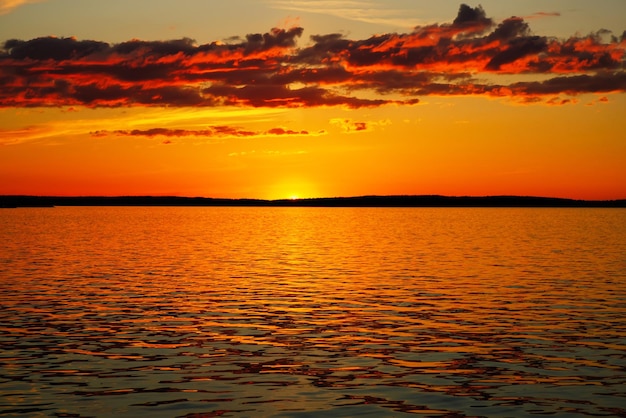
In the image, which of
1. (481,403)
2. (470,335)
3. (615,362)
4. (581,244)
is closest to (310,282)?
(470,335)

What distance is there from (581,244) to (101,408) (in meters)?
85.1

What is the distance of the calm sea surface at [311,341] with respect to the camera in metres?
23.2

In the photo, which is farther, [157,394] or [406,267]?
[406,267]

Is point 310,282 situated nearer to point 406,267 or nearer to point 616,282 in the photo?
point 406,267

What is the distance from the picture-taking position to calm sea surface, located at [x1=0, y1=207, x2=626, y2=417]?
914 inches

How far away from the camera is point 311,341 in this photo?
106ft

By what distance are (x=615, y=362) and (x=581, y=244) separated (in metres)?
74.1

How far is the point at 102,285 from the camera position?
5200 centimetres

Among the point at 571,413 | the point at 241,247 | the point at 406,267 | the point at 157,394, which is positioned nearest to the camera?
the point at 571,413

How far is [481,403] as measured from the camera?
75.5ft

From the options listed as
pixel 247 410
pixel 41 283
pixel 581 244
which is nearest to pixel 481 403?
pixel 247 410

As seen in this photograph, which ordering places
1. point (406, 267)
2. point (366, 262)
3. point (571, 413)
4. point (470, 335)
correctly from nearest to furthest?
1. point (571, 413)
2. point (470, 335)
3. point (406, 267)
4. point (366, 262)

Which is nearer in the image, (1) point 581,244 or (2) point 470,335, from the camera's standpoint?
(2) point 470,335

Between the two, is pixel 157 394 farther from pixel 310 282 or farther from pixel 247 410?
pixel 310 282
